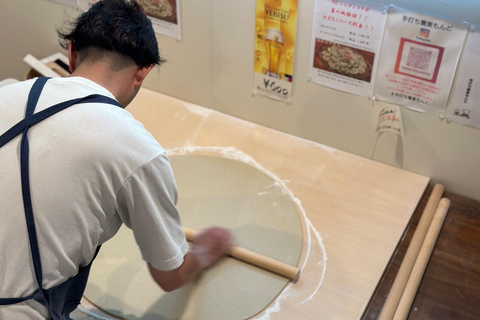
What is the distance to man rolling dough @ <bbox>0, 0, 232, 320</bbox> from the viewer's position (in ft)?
2.63

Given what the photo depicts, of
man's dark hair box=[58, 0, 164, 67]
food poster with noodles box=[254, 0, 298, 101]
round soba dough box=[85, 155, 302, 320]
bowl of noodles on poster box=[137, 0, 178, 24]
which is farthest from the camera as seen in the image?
bowl of noodles on poster box=[137, 0, 178, 24]

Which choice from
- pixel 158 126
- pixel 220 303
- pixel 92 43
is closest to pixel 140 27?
pixel 92 43

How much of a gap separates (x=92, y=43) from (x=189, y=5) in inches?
33.2

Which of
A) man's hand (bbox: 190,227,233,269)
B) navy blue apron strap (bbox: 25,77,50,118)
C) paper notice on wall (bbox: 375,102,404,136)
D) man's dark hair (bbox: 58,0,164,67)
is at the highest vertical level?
man's dark hair (bbox: 58,0,164,67)

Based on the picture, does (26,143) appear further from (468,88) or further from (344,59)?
(468,88)

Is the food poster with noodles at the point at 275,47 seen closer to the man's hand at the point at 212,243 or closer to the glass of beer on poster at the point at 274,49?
the glass of beer on poster at the point at 274,49

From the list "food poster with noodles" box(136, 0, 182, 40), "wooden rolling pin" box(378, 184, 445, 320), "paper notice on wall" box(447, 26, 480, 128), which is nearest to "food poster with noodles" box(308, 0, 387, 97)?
"paper notice on wall" box(447, 26, 480, 128)

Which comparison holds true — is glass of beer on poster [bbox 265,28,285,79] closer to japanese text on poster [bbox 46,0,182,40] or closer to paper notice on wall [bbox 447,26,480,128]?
japanese text on poster [bbox 46,0,182,40]

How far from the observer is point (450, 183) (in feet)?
5.16

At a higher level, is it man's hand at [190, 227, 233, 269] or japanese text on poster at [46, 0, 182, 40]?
japanese text on poster at [46, 0, 182, 40]

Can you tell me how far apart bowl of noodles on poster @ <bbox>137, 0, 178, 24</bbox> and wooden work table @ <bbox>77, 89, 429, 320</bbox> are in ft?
1.04

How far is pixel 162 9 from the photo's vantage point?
1756 millimetres

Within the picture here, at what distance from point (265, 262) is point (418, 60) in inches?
26.8

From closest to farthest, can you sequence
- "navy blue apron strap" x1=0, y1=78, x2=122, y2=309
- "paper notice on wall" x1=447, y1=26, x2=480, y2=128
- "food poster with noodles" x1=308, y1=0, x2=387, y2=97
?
"navy blue apron strap" x1=0, y1=78, x2=122, y2=309
"paper notice on wall" x1=447, y1=26, x2=480, y2=128
"food poster with noodles" x1=308, y1=0, x2=387, y2=97
